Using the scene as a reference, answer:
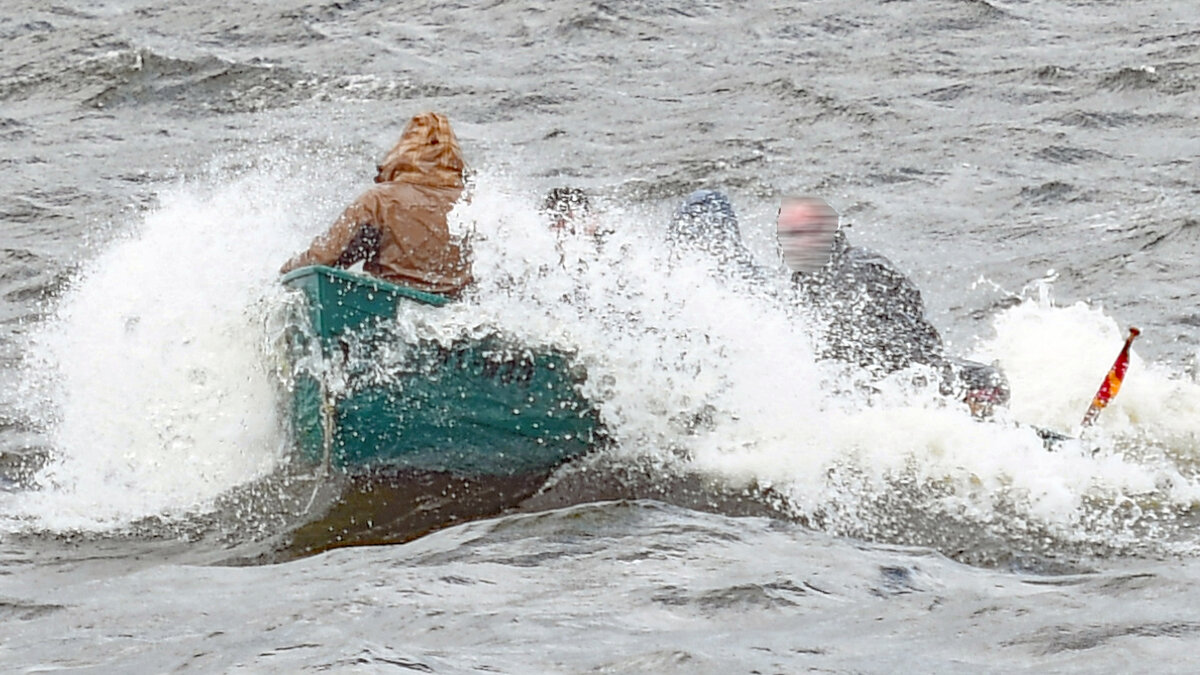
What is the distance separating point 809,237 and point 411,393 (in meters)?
2.13

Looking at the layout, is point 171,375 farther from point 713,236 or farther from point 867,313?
point 867,313

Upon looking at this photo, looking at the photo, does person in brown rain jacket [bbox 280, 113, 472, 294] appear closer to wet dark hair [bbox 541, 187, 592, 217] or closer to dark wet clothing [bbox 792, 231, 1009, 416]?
wet dark hair [bbox 541, 187, 592, 217]

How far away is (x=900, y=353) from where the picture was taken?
8180mm

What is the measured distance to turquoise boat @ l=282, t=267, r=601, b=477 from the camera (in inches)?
283

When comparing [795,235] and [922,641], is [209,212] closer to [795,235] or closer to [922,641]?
[795,235]

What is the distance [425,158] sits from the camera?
25.5ft

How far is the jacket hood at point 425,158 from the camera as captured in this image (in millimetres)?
7746

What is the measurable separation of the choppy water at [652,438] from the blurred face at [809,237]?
0.45 meters

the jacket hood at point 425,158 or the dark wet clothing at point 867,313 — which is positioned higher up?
the jacket hood at point 425,158

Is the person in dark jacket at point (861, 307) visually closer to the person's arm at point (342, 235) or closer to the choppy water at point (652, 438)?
the choppy water at point (652, 438)

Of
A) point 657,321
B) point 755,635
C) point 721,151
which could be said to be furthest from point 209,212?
point 721,151

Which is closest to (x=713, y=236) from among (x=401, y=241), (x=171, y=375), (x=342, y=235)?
(x=401, y=241)

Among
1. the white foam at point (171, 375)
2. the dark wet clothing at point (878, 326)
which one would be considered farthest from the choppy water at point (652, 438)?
the dark wet clothing at point (878, 326)

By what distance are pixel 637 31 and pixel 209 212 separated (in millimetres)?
10913
